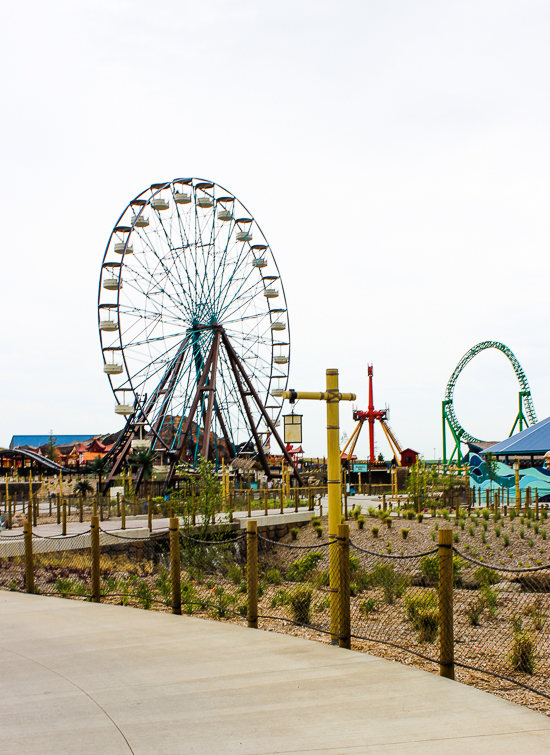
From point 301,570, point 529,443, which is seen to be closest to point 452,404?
point 529,443

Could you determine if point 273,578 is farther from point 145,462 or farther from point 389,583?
point 145,462

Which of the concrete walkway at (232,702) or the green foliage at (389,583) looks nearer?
the concrete walkway at (232,702)

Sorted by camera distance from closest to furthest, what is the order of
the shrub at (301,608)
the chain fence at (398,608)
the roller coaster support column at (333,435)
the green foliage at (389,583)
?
the chain fence at (398,608)
the shrub at (301,608)
the roller coaster support column at (333,435)
the green foliage at (389,583)

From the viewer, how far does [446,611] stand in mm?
6355

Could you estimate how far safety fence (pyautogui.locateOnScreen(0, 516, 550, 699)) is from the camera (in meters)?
Result: 7.29

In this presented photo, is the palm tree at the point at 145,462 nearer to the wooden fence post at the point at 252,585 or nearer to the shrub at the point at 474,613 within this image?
the shrub at the point at 474,613

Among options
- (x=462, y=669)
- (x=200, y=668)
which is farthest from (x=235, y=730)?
(x=462, y=669)

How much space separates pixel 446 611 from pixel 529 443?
3729cm

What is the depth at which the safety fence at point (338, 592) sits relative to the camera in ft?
23.9

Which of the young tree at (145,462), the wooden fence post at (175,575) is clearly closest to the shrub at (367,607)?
the wooden fence post at (175,575)

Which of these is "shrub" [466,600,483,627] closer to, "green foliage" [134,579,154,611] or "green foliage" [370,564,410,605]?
"green foliage" [370,564,410,605]

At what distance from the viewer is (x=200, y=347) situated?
38.2 meters

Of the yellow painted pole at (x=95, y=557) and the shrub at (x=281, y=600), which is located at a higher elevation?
the yellow painted pole at (x=95, y=557)

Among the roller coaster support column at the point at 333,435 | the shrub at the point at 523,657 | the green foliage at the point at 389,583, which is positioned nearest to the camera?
the shrub at the point at 523,657
